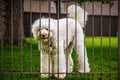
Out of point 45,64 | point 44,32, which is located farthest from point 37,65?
point 44,32

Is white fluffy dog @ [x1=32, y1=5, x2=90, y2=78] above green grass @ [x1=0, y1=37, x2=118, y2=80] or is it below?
above

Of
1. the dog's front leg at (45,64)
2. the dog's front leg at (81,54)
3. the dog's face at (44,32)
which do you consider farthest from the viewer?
the dog's front leg at (81,54)

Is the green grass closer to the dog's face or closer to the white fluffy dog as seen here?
the white fluffy dog

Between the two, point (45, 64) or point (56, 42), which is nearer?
point (56, 42)

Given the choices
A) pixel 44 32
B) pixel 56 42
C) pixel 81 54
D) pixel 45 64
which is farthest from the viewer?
pixel 81 54

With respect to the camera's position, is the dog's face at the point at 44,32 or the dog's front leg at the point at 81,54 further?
the dog's front leg at the point at 81,54

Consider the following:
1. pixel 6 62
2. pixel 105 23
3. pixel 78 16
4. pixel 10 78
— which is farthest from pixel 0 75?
pixel 105 23

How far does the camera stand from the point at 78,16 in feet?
27.3

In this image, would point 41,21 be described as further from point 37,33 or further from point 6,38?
point 6,38

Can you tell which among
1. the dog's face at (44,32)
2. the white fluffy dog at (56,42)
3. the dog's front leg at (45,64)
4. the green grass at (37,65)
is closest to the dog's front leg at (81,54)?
the white fluffy dog at (56,42)

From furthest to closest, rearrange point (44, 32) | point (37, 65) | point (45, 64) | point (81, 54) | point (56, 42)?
point (37, 65), point (81, 54), point (45, 64), point (56, 42), point (44, 32)

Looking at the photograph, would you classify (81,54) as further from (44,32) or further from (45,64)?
(44,32)

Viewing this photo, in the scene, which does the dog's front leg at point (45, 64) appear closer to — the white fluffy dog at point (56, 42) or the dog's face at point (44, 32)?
the white fluffy dog at point (56, 42)

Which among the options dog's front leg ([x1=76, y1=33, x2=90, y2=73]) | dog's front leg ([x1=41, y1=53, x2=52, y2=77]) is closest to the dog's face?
dog's front leg ([x1=41, y1=53, x2=52, y2=77])
